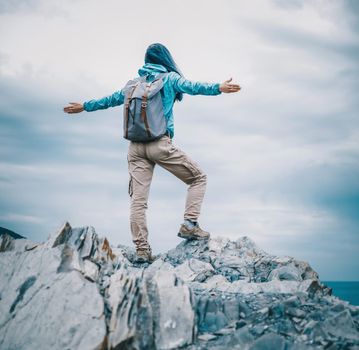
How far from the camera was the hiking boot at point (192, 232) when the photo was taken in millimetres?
10273

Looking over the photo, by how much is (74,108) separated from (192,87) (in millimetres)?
3377

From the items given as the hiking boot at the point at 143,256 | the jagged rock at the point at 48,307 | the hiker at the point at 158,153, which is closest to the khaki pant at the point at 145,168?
the hiker at the point at 158,153

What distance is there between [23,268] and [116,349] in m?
2.39

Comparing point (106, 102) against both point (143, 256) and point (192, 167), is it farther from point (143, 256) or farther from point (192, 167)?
point (143, 256)

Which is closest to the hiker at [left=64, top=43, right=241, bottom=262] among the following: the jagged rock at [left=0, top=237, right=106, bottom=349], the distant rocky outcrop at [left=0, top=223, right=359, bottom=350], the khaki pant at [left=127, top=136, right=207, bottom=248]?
the khaki pant at [left=127, top=136, right=207, bottom=248]

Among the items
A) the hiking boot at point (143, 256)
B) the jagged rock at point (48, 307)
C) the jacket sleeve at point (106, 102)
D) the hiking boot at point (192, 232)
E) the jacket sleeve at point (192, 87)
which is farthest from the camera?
the hiking boot at point (192, 232)

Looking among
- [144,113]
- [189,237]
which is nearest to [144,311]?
[144,113]

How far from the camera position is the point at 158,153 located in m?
9.47

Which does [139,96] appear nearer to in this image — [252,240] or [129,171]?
[129,171]

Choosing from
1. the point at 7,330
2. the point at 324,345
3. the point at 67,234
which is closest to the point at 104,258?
the point at 67,234

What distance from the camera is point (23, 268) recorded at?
6.74m

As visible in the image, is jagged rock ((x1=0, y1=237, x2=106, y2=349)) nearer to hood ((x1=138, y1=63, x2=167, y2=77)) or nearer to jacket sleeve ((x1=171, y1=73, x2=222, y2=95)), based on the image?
jacket sleeve ((x1=171, y1=73, x2=222, y2=95))

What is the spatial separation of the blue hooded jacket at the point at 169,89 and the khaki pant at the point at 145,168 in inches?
21.3

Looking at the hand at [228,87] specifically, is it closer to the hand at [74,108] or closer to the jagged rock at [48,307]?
the hand at [74,108]
